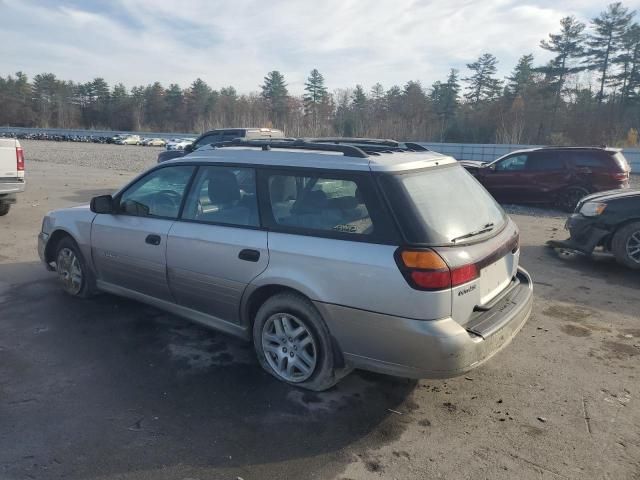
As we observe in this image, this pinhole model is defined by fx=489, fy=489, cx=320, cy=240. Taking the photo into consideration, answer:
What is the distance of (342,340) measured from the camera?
3.25 metres

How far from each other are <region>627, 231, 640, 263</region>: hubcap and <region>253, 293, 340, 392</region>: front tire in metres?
5.46

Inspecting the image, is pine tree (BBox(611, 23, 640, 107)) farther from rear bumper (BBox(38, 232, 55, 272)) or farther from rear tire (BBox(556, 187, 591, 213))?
A: rear bumper (BBox(38, 232, 55, 272))

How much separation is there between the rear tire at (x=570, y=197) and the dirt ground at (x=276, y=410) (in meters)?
8.36

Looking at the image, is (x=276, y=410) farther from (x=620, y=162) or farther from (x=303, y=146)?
(x=620, y=162)

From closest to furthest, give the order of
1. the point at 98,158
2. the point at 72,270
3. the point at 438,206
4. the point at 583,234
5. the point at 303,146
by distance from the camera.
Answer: the point at 438,206 < the point at 303,146 < the point at 72,270 < the point at 583,234 < the point at 98,158

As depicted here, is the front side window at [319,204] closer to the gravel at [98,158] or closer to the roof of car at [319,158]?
the roof of car at [319,158]

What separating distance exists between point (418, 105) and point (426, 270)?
2498 inches

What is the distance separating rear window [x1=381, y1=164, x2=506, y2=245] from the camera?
3055mm

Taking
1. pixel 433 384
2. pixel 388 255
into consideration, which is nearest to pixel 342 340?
pixel 388 255

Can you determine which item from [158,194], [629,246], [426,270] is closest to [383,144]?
[426,270]

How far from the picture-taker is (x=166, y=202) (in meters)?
4.36

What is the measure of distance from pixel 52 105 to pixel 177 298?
10613 centimetres

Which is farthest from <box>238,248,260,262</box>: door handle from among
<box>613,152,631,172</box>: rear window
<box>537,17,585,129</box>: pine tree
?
<box>537,17,585,129</box>: pine tree

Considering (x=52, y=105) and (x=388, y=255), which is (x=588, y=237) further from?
(x=52, y=105)
